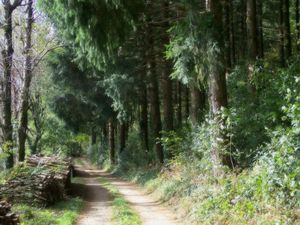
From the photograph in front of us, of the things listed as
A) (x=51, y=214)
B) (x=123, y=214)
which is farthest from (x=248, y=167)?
(x=51, y=214)

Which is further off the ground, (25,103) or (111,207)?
(25,103)

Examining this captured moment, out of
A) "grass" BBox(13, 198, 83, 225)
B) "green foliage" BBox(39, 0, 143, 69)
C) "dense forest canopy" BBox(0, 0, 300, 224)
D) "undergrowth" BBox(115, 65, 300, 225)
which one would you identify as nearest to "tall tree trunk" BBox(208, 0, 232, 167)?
"dense forest canopy" BBox(0, 0, 300, 224)

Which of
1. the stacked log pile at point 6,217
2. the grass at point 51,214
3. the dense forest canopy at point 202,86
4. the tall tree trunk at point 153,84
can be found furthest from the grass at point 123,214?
the tall tree trunk at point 153,84

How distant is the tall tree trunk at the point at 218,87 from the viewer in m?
10.8

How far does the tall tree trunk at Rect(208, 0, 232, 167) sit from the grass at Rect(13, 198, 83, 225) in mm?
4225

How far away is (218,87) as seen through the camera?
36.5 ft

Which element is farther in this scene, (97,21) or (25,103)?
(25,103)

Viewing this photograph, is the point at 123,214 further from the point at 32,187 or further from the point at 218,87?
the point at 218,87

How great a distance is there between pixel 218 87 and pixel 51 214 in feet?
19.4

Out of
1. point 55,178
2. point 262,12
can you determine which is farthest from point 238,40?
point 55,178

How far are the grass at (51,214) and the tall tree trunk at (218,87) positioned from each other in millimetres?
4225

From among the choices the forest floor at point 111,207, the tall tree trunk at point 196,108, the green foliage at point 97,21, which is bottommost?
the forest floor at point 111,207

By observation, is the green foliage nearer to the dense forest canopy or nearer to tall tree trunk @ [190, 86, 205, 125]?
the dense forest canopy

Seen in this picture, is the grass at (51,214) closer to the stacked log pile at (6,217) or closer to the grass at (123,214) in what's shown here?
the grass at (123,214)
